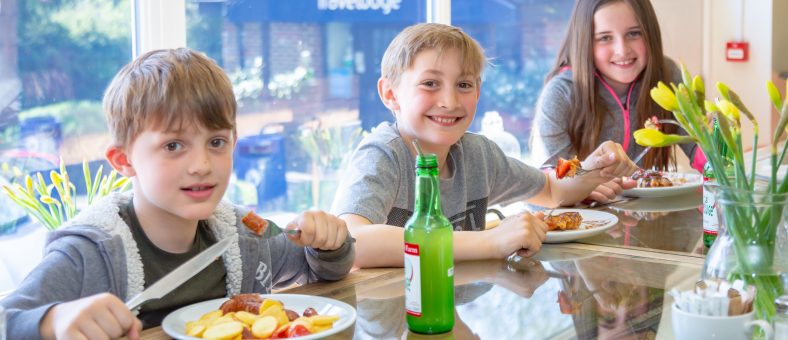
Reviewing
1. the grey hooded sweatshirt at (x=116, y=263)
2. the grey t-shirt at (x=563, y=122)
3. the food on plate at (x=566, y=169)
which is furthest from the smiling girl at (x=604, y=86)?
the grey hooded sweatshirt at (x=116, y=263)

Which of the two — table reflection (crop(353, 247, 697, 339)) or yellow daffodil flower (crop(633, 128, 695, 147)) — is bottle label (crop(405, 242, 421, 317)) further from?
yellow daffodil flower (crop(633, 128, 695, 147))

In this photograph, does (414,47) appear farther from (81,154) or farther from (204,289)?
(81,154)

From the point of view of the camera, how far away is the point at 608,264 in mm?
1563

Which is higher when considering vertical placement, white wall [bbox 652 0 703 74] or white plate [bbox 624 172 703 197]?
white wall [bbox 652 0 703 74]

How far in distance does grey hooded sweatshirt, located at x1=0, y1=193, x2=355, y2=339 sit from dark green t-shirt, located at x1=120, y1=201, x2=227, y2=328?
→ 0.06ft

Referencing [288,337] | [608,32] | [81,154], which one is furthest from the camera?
[81,154]

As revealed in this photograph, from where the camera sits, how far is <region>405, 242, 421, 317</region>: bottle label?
1.15m

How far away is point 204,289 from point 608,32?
67.0 inches

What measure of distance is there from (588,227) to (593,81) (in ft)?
3.41

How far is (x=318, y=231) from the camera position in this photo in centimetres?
153

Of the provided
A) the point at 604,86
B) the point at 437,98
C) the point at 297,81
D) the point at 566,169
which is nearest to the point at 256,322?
the point at 437,98

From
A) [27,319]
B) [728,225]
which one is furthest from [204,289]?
[728,225]

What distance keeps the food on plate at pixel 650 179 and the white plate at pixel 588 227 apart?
38 centimetres

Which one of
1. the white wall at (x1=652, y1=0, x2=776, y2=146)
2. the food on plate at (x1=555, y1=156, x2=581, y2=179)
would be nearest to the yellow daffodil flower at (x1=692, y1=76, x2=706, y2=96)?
the food on plate at (x1=555, y1=156, x2=581, y2=179)
